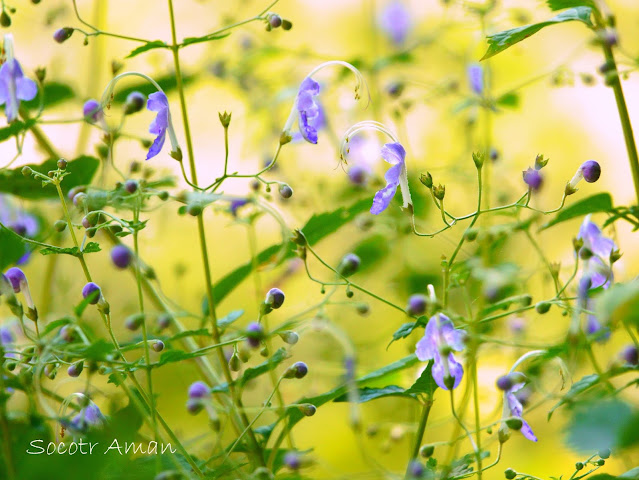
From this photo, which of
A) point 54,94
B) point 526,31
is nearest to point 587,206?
point 526,31

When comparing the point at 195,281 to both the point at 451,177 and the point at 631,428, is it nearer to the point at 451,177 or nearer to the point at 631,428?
the point at 451,177

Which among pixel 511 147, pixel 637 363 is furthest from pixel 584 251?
pixel 511 147

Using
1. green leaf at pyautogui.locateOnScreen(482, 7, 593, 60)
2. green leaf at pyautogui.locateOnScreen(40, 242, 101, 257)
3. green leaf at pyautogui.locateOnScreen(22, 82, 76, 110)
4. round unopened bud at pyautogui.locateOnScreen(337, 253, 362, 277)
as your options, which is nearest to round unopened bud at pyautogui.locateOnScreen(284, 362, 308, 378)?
round unopened bud at pyautogui.locateOnScreen(337, 253, 362, 277)

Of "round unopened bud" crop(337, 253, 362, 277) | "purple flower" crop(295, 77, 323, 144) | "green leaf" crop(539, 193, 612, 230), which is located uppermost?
"purple flower" crop(295, 77, 323, 144)

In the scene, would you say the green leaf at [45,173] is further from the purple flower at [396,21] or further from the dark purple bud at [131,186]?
the purple flower at [396,21]

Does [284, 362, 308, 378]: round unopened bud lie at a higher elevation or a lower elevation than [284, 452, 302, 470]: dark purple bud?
higher

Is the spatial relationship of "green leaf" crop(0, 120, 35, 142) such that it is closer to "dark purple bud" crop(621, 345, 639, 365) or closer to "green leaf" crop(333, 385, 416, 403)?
"green leaf" crop(333, 385, 416, 403)

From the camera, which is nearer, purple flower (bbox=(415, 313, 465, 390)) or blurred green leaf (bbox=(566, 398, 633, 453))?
blurred green leaf (bbox=(566, 398, 633, 453))

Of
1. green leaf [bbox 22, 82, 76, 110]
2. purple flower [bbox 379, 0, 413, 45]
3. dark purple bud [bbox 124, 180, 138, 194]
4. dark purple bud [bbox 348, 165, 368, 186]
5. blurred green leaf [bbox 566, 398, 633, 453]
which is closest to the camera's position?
blurred green leaf [bbox 566, 398, 633, 453]
